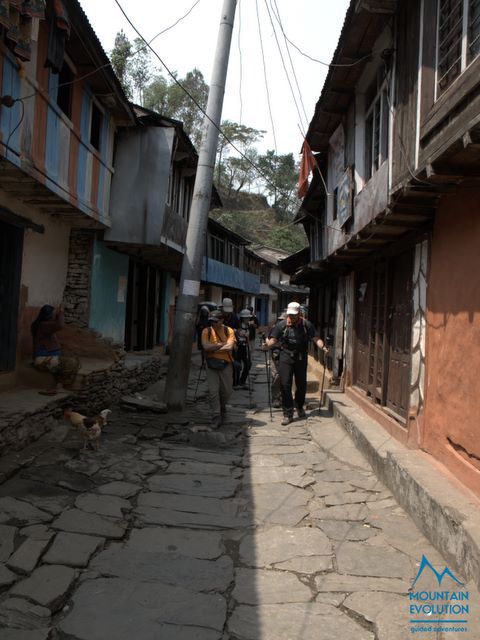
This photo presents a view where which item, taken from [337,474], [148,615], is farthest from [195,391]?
[148,615]

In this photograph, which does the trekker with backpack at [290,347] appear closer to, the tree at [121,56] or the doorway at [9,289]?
the doorway at [9,289]

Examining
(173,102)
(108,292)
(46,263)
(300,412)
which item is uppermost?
(173,102)

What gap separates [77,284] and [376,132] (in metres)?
6.66

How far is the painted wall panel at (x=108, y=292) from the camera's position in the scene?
11.1 meters

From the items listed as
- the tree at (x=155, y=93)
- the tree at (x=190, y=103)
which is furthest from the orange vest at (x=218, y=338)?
Answer: the tree at (x=155, y=93)

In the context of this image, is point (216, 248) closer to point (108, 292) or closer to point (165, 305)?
point (165, 305)

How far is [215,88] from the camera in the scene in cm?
933

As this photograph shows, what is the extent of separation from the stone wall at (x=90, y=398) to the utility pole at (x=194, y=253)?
1.28 m

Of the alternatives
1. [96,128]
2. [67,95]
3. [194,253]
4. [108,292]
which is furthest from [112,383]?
[67,95]

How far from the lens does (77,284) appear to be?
35.7ft

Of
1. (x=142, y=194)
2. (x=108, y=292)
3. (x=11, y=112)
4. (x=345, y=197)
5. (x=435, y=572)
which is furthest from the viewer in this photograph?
(x=108, y=292)

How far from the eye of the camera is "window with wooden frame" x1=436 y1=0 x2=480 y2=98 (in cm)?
445

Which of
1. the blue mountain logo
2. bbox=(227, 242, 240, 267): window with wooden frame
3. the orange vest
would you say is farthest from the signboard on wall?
bbox=(227, 242, 240, 267): window with wooden frame

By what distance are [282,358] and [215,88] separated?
5.07 metres
